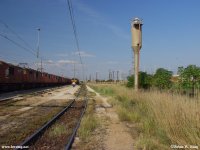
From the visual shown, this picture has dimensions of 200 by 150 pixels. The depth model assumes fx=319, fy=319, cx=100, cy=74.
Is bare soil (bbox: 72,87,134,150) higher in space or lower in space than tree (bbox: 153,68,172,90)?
lower

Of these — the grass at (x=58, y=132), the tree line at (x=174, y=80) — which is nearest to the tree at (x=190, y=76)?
the tree line at (x=174, y=80)

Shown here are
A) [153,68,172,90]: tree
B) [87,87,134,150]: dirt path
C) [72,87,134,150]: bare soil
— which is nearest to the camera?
[72,87,134,150]: bare soil

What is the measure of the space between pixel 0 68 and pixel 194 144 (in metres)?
25.5

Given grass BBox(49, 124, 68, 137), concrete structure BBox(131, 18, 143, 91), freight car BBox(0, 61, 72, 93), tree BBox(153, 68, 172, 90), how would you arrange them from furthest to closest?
freight car BBox(0, 61, 72, 93), concrete structure BBox(131, 18, 143, 91), tree BBox(153, 68, 172, 90), grass BBox(49, 124, 68, 137)

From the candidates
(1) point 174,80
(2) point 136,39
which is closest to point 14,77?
(2) point 136,39

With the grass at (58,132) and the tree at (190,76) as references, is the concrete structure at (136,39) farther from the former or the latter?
the grass at (58,132)

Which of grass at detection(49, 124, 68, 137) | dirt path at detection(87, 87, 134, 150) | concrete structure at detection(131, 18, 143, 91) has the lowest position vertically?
dirt path at detection(87, 87, 134, 150)

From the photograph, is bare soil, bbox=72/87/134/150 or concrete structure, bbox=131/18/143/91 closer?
bare soil, bbox=72/87/134/150

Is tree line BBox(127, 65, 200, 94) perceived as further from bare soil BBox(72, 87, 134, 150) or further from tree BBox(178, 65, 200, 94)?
bare soil BBox(72, 87, 134, 150)

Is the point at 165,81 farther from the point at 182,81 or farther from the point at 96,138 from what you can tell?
the point at 96,138

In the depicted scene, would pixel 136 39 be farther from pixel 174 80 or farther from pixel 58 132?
pixel 58 132

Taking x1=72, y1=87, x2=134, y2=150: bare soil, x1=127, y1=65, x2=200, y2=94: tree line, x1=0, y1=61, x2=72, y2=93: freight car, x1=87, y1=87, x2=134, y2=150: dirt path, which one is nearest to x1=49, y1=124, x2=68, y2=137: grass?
x1=72, y1=87, x2=134, y2=150: bare soil

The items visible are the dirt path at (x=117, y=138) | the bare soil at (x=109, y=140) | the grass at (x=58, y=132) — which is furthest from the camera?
the grass at (x=58, y=132)

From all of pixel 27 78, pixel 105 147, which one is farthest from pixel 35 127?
pixel 27 78
